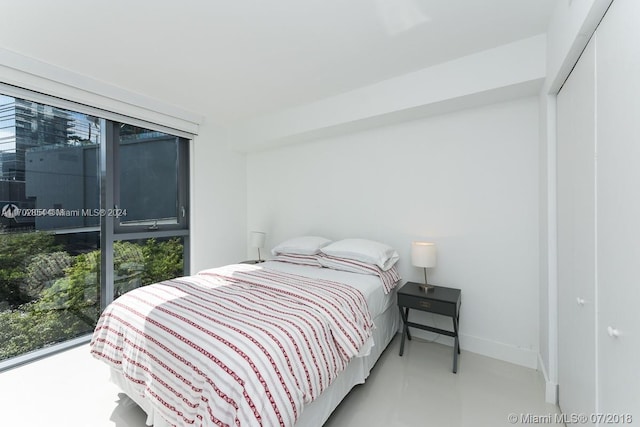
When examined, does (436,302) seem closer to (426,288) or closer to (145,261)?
(426,288)

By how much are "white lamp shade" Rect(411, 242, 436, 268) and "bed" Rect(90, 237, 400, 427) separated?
471 mm

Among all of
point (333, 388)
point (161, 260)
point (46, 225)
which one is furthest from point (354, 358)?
point (46, 225)

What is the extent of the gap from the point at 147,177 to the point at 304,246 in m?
2.03

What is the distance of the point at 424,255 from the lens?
7.90ft

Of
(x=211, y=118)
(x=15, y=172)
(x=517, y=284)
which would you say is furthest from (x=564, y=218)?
(x=15, y=172)

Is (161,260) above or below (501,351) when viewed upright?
above

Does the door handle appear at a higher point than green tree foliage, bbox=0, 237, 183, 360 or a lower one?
higher

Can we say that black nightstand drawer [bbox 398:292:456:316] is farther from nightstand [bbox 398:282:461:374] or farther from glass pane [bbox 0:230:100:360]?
glass pane [bbox 0:230:100:360]

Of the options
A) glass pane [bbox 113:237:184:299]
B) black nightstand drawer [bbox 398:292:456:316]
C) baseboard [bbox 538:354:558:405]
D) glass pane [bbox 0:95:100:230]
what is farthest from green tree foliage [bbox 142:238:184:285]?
baseboard [bbox 538:354:558:405]

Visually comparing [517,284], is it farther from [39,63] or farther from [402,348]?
[39,63]

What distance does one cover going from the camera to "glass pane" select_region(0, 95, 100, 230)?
7.42 feet

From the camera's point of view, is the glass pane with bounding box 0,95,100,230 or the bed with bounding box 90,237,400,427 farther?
the glass pane with bounding box 0,95,100,230

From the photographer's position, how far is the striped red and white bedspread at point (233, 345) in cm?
115

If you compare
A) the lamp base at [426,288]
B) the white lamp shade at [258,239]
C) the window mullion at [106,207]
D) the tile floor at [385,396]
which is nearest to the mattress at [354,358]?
the tile floor at [385,396]
